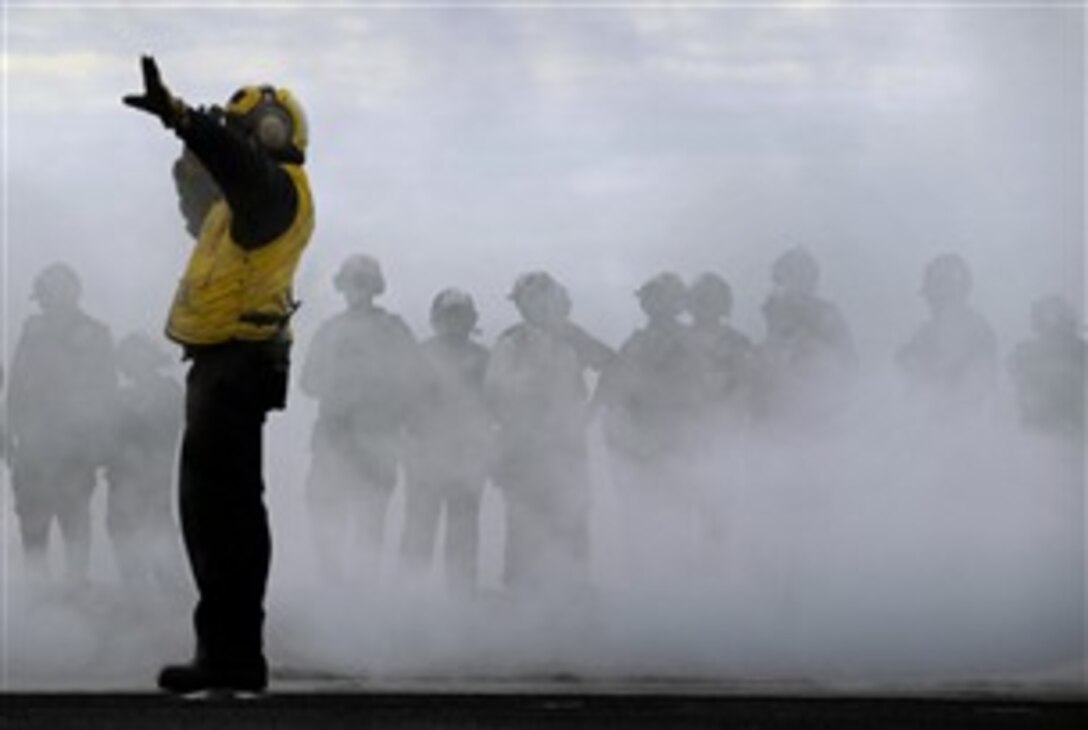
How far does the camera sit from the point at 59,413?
78.4ft

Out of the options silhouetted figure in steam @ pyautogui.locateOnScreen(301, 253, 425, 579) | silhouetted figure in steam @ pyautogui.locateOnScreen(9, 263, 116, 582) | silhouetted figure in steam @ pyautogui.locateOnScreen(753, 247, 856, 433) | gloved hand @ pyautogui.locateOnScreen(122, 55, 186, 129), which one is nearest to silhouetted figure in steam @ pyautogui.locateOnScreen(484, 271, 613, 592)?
silhouetted figure in steam @ pyautogui.locateOnScreen(301, 253, 425, 579)

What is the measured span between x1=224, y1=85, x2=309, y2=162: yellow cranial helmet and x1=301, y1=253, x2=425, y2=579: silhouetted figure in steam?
37.8ft

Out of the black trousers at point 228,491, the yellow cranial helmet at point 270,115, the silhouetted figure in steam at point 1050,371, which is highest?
the silhouetted figure in steam at point 1050,371

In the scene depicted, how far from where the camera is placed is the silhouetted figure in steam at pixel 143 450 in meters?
23.6

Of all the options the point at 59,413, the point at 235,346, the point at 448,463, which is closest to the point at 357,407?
the point at 448,463

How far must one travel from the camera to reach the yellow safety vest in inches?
452

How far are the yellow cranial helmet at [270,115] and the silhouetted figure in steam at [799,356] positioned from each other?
Answer: 1215cm

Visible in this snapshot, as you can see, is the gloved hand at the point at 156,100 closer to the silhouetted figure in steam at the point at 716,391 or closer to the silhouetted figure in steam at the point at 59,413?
the silhouetted figure in steam at the point at 716,391

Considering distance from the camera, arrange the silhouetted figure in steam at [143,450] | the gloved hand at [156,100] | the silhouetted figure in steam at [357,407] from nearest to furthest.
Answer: the gloved hand at [156,100] → the silhouetted figure in steam at [357,407] → the silhouetted figure in steam at [143,450]

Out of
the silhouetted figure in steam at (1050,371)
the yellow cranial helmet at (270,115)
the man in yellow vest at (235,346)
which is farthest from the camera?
the silhouetted figure in steam at (1050,371)

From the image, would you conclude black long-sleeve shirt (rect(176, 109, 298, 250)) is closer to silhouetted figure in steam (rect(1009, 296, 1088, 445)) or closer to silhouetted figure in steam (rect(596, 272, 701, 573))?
silhouetted figure in steam (rect(596, 272, 701, 573))

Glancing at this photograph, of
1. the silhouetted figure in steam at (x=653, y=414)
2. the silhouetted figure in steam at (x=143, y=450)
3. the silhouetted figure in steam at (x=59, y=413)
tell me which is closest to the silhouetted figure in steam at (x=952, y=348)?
the silhouetted figure in steam at (x=653, y=414)

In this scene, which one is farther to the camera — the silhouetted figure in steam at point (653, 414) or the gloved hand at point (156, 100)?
the silhouetted figure in steam at point (653, 414)

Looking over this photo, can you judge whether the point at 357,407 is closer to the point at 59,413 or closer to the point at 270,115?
the point at 59,413
